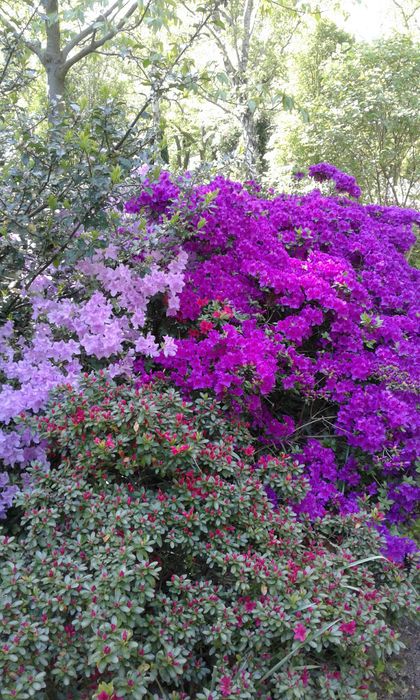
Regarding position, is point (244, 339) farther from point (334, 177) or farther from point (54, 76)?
point (54, 76)

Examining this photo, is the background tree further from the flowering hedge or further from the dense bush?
the dense bush

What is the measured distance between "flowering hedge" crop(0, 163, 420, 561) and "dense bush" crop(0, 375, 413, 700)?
0.96ft

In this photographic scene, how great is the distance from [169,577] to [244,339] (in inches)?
40.7

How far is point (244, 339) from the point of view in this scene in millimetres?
2355

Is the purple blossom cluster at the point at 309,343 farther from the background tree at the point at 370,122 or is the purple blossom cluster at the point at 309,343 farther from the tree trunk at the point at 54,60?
the background tree at the point at 370,122

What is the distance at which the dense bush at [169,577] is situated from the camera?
4.47 feet

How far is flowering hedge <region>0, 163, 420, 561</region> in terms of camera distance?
Result: 89.5 inches

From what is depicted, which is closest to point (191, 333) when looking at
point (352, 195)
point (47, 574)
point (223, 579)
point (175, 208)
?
point (175, 208)

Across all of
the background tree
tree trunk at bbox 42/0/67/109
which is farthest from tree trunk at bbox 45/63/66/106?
the background tree

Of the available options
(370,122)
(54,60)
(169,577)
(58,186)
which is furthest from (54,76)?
(370,122)

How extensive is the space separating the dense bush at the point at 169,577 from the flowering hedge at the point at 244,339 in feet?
0.96

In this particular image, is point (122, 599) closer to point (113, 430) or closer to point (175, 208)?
point (113, 430)

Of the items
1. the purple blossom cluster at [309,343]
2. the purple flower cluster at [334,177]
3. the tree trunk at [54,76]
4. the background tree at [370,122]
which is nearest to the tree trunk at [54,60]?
the tree trunk at [54,76]

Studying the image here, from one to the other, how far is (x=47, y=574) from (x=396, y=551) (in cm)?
141
